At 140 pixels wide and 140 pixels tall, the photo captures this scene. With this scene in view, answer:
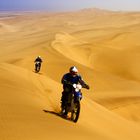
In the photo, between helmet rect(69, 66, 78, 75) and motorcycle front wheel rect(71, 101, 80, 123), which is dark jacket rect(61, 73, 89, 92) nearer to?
helmet rect(69, 66, 78, 75)

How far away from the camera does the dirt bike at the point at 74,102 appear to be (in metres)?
9.68

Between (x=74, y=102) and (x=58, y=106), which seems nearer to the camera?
(x=74, y=102)

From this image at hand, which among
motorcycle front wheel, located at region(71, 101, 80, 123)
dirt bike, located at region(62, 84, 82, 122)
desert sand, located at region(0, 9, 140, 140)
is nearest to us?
desert sand, located at region(0, 9, 140, 140)

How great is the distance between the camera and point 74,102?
9.86 metres

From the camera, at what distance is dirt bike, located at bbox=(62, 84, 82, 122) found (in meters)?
9.68

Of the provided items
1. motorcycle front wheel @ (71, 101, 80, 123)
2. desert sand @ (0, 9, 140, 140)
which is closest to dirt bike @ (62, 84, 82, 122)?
motorcycle front wheel @ (71, 101, 80, 123)

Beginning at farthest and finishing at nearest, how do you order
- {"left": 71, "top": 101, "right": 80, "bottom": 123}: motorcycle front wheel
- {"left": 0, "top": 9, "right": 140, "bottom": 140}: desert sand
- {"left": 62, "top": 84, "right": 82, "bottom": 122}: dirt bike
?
{"left": 71, "top": 101, "right": 80, "bottom": 123}: motorcycle front wheel
{"left": 62, "top": 84, "right": 82, "bottom": 122}: dirt bike
{"left": 0, "top": 9, "right": 140, "bottom": 140}: desert sand

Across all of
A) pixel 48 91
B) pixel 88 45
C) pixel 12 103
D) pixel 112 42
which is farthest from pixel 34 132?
pixel 112 42

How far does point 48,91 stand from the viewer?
14.7m

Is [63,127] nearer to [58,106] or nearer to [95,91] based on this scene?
[58,106]

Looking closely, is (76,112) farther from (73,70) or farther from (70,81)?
(73,70)

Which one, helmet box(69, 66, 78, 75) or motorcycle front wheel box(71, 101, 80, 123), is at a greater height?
helmet box(69, 66, 78, 75)

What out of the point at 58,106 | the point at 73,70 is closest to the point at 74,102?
the point at 73,70

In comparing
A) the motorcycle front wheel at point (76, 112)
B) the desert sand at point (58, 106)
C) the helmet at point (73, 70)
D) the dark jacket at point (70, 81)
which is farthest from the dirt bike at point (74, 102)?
the helmet at point (73, 70)
